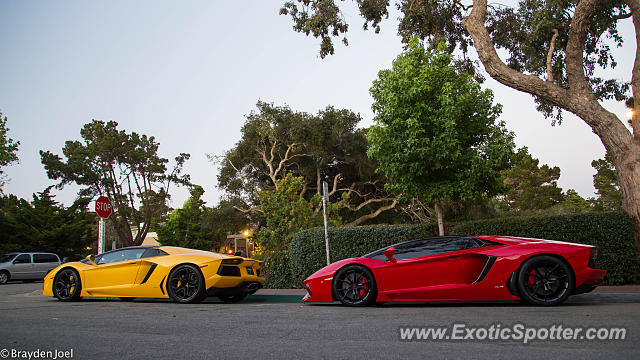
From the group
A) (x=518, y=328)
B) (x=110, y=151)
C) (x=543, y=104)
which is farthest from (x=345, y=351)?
(x=110, y=151)

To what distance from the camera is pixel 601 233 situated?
10.0 metres

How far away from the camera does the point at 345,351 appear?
3.76 m

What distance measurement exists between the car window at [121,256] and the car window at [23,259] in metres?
16.1

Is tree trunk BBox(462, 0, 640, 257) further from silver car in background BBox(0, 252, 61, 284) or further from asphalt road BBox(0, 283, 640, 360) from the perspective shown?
silver car in background BBox(0, 252, 61, 284)

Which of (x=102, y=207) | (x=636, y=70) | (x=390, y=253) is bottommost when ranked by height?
(x=390, y=253)

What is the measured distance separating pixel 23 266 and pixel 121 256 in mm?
16523

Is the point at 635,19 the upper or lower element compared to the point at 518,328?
upper

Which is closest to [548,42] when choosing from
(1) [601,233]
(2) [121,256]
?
(1) [601,233]

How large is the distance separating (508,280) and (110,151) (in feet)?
122

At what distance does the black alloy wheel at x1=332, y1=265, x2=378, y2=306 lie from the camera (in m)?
7.23

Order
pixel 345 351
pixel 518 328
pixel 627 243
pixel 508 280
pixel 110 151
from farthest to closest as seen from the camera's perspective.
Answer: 1. pixel 110 151
2. pixel 627 243
3. pixel 508 280
4. pixel 518 328
5. pixel 345 351

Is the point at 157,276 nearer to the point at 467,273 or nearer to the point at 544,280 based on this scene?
the point at 467,273

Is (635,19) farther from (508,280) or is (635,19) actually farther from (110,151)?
(110,151)

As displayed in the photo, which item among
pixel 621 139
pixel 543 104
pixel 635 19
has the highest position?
pixel 635 19
